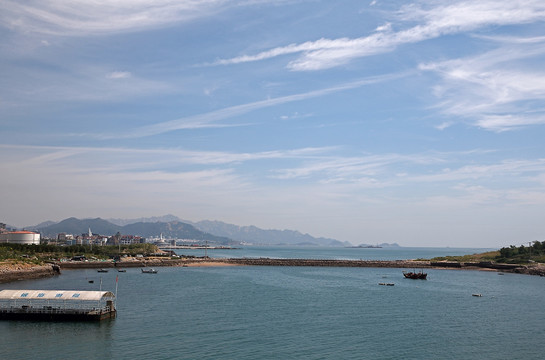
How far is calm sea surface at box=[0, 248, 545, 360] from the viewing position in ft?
145

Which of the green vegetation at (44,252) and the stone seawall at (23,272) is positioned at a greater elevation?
the green vegetation at (44,252)

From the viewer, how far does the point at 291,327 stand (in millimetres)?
55156

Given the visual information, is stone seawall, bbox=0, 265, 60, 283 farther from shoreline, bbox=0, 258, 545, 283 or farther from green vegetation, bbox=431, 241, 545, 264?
green vegetation, bbox=431, 241, 545, 264

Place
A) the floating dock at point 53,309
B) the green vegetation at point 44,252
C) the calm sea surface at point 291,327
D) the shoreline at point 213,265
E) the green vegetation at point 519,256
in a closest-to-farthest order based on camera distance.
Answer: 1. the calm sea surface at point 291,327
2. the floating dock at point 53,309
3. the shoreline at point 213,265
4. the green vegetation at point 44,252
5. the green vegetation at point 519,256

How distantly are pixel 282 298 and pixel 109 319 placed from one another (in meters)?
32.4

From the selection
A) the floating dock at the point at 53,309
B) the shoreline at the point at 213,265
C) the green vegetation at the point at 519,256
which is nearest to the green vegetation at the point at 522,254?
the green vegetation at the point at 519,256

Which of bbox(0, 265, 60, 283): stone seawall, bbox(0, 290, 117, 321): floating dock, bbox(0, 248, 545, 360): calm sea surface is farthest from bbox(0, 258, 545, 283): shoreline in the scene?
bbox(0, 290, 117, 321): floating dock

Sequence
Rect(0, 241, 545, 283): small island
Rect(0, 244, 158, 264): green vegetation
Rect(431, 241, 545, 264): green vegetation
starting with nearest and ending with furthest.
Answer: Rect(0, 241, 545, 283): small island < Rect(0, 244, 158, 264): green vegetation < Rect(431, 241, 545, 264): green vegetation

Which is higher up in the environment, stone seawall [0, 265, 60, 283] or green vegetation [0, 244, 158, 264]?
green vegetation [0, 244, 158, 264]

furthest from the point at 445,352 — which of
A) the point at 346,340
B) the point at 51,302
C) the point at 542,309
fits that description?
the point at 51,302

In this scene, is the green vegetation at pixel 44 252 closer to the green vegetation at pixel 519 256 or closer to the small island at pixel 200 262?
the small island at pixel 200 262

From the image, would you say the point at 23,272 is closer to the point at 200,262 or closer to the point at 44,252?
the point at 44,252

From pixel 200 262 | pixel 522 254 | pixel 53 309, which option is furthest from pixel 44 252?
pixel 522 254

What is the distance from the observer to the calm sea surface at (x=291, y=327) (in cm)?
4406
